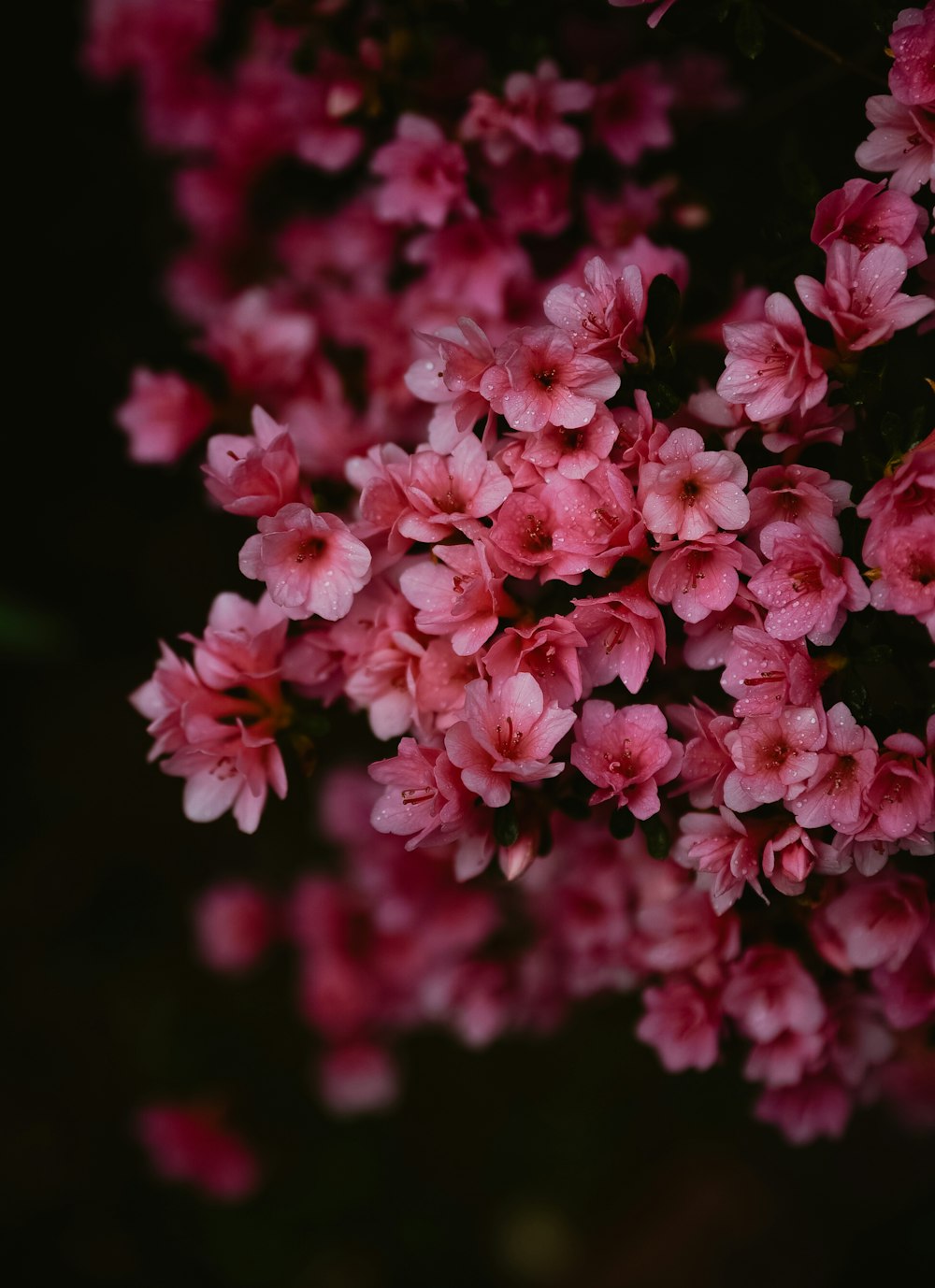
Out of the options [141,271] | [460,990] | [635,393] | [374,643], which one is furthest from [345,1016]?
[141,271]

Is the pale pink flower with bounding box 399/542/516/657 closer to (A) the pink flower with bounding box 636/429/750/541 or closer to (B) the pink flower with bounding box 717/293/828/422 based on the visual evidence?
(A) the pink flower with bounding box 636/429/750/541

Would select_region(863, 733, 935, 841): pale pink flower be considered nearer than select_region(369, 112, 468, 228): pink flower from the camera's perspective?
Yes

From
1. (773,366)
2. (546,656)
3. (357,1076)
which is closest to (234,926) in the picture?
(357,1076)

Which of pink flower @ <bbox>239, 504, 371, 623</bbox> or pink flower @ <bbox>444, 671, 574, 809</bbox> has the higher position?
pink flower @ <bbox>239, 504, 371, 623</bbox>

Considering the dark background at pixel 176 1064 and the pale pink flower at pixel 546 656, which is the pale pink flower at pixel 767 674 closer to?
the pale pink flower at pixel 546 656

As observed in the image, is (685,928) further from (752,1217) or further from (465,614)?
(752,1217)

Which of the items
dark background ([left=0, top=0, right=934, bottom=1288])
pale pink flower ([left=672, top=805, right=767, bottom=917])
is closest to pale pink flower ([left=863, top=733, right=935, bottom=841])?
pale pink flower ([left=672, top=805, right=767, bottom=917])

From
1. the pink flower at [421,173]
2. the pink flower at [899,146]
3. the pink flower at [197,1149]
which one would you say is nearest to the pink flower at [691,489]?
the pink flower at [899,146]
